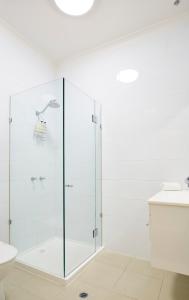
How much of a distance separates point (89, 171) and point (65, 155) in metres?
0.49

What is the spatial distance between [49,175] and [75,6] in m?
1.83

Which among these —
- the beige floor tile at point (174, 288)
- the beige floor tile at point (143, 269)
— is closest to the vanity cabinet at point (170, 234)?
the beige floor tile at point (174, 288)

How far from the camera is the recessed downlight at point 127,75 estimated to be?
2.28 metres

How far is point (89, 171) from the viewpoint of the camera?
230 centimetres

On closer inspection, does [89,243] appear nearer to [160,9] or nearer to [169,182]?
[169,182]

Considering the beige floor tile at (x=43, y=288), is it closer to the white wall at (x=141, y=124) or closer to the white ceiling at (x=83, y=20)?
the white wall at (x=141, y=124)

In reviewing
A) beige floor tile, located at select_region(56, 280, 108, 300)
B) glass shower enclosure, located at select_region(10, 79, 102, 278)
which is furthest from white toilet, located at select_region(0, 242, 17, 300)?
glass shower enclosure, located at select_region(10, 79, 102, 278)

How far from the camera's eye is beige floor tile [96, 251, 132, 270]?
205cm

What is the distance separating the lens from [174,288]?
162cm

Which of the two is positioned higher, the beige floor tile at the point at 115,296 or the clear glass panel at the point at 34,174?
the clear glass panel at the point at 34,174

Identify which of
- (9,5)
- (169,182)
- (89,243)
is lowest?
(89,243)

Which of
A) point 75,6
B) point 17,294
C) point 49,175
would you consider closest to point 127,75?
point 75,6

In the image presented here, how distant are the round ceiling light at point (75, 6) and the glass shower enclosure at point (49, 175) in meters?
0.75

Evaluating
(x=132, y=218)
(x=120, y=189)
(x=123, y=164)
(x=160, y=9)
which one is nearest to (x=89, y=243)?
(x=132, y=218)
